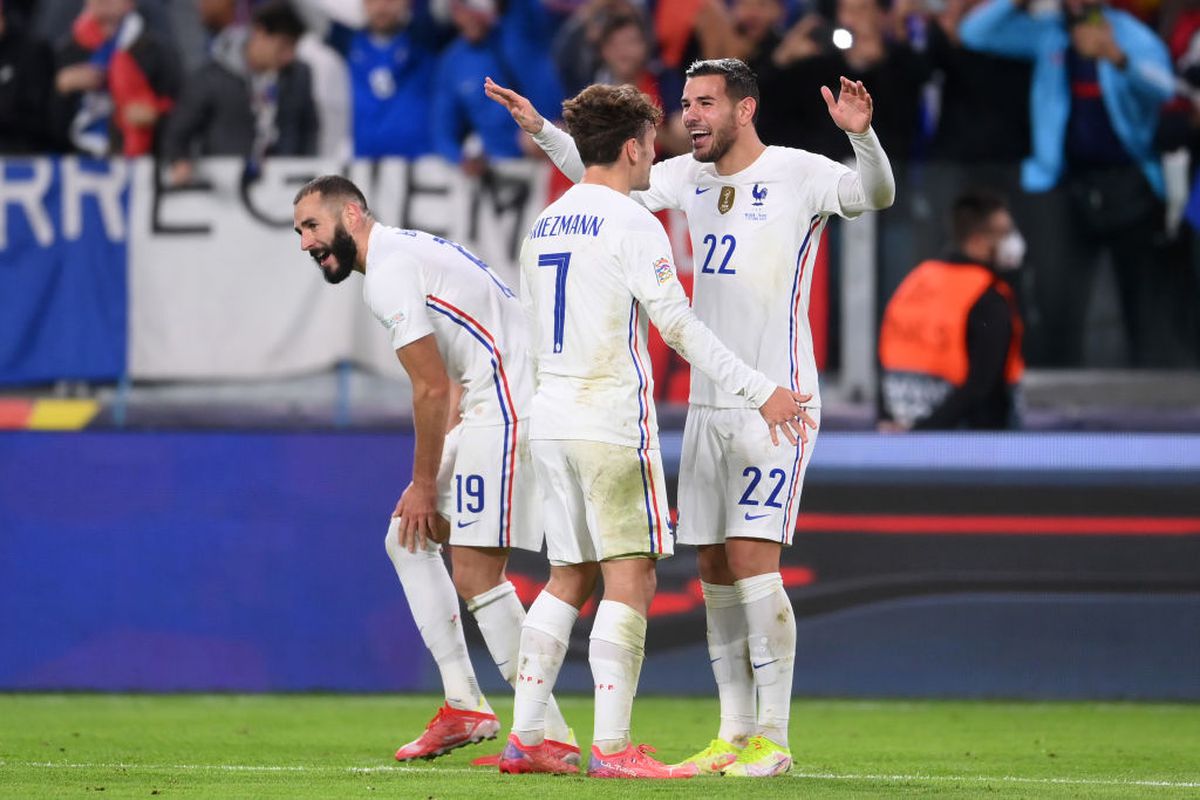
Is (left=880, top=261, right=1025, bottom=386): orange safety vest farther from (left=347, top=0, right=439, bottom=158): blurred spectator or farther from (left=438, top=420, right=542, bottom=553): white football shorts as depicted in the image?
(left=438, top=420, right=542, bottom=553): white football shorts

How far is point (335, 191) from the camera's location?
20.4 feet

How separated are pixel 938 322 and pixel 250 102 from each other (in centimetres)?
396

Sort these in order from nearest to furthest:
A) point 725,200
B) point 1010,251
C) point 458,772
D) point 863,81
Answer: point 458,772 → point 725,200 → point 1010,251 → point 863,81

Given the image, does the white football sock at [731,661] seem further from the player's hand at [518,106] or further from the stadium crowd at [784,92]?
the stadium crowd at [784,92]

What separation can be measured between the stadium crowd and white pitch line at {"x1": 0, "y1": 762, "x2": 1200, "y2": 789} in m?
4.27

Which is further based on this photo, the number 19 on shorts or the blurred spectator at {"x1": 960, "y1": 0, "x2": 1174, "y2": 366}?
the blurred spectator at {"x1": 960, "y1": 0, "x2": 1174, "y2": 366}

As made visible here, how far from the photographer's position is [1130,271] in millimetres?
9867

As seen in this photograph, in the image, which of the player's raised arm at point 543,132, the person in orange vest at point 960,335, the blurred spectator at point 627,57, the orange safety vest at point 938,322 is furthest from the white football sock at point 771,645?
the blurred spectator at point 627,57

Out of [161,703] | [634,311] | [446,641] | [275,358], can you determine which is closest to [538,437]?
[634,311]

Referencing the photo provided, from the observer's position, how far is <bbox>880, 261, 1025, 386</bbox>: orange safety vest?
950cm

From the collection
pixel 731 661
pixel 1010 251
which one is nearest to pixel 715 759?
pixel 731 661

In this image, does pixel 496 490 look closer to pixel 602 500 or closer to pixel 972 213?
pixel 602 500

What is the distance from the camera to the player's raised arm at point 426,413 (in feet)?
19.4

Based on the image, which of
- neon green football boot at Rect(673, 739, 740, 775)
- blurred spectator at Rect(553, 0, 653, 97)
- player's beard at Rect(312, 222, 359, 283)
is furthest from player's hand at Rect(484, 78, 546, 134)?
blurred spectator at Rect(553, 0, 653, 97)
